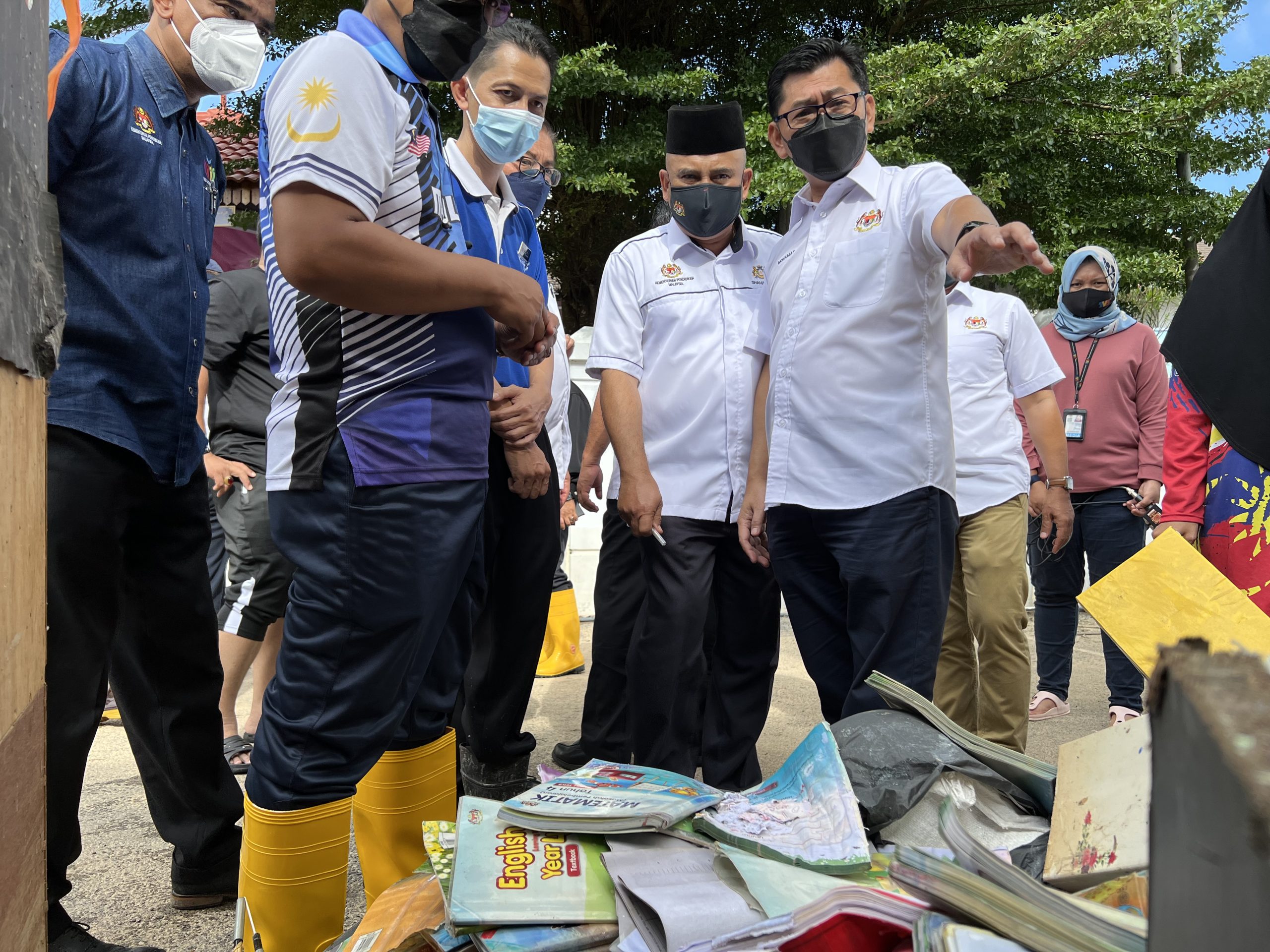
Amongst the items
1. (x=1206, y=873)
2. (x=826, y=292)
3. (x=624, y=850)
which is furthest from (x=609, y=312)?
(x=1206, y=873)

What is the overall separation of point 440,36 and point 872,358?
1.32 meters

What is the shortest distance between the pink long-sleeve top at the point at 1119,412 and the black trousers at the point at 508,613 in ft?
9.67

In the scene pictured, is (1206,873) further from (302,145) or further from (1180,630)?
(302,145)

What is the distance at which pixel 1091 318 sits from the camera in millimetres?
5359

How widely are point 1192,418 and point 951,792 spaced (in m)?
1.72

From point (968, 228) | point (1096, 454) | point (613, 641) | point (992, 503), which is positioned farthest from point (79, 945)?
point (1096, 454)

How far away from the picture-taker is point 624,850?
170 centimetres

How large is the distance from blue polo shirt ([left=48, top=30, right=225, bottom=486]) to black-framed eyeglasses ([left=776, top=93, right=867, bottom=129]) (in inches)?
64.1

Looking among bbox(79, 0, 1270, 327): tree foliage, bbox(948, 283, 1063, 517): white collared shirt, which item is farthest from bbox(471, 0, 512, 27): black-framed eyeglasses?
bbox(79, 0, 1270, 327): tree foliage

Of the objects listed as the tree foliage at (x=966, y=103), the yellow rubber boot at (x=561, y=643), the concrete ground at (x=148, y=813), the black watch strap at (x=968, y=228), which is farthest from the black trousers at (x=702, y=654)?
the tree foliage at (x=966, y=103)

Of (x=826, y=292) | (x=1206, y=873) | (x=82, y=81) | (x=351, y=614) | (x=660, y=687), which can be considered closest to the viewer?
(x=1206, y=873)

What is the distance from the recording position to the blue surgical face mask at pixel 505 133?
2.61 meters

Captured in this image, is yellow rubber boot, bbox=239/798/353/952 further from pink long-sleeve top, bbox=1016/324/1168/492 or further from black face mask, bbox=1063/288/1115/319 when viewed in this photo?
black face mask, bbox=1063/288/1115/319

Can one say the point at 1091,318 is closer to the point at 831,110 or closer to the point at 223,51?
the point at 831,110
